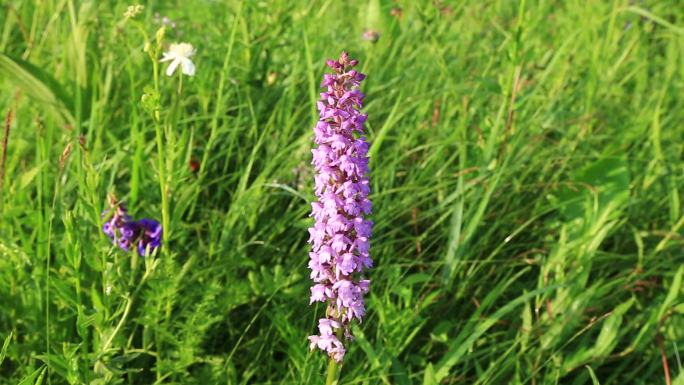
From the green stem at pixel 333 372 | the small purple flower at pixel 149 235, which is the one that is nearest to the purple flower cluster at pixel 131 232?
the small purple flower at pixel 149 235

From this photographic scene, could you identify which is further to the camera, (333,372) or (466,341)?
(466,341)

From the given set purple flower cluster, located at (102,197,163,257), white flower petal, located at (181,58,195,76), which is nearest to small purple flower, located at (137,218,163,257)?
purple flower cluster, located at (102,197,163,257)

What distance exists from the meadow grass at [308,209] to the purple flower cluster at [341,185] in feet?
1.18

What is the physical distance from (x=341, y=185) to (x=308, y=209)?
79cm

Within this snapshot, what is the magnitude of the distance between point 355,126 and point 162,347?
2.74 ft

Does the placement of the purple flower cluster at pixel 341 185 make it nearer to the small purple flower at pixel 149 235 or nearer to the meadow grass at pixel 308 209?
the meadow grass at pixel 308 209

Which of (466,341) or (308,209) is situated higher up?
(308,209)

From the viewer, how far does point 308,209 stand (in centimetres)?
214

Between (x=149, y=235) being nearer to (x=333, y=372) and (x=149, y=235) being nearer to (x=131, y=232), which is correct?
(x=131, y=232)

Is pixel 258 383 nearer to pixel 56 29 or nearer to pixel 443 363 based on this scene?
pixel 443 363

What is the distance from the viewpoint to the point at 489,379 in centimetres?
195

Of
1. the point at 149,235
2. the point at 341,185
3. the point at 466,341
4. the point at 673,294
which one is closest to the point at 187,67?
the point at 149,235

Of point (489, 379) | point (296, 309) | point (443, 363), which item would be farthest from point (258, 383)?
point (489, 379)

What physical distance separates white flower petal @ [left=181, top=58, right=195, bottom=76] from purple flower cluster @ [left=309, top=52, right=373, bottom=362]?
677 millimetres
